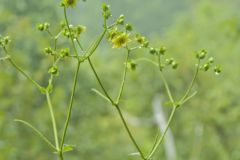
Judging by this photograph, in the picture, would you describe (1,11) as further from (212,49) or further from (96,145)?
(212,49)

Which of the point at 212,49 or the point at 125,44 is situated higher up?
the point at 125,44

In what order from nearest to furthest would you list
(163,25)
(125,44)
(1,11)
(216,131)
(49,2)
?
(125,44) → (1,11) → (49,2) → (216,131) → (163,25)

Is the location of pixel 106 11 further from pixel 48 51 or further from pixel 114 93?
pixel 114 93

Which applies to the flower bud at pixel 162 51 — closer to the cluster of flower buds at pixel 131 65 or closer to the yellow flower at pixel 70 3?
the cluster of flower buds at pixel 131 65

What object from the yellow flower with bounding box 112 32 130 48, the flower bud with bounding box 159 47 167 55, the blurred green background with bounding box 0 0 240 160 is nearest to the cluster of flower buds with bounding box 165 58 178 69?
the flower bud with bounding box 159 47 167 55

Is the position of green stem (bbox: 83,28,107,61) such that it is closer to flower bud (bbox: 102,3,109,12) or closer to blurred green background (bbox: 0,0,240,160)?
flower bud (bbox: 102,3,109,12)

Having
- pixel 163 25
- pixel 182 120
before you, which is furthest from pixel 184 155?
pixel 163 25
